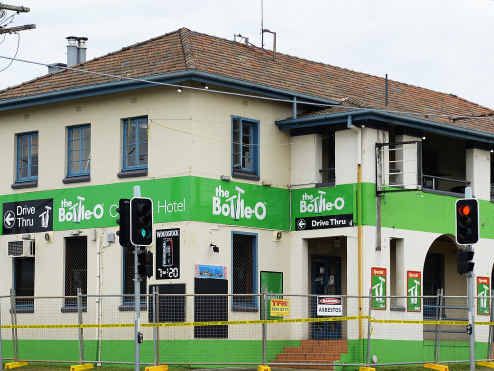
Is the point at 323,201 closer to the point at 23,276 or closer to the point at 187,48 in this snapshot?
the point at 187,48

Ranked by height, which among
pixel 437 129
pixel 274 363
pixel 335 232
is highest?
pixel 437 129

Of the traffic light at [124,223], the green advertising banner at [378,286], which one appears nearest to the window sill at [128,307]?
the green advertising banner at [378,286]

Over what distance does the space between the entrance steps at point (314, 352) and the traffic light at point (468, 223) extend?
17.9 feet

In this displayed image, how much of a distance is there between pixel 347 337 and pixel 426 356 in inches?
107

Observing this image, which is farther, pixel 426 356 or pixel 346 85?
pixel 346 85

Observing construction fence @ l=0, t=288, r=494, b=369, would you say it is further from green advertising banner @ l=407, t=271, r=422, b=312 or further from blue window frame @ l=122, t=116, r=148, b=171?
blue window frame @ l=122, t=116, r=148, b=171

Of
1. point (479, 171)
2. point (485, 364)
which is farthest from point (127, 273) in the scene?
point (479, 171)

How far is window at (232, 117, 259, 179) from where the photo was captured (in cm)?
3484

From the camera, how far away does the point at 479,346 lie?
123ft

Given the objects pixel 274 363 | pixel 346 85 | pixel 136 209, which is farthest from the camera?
pixel 346 85

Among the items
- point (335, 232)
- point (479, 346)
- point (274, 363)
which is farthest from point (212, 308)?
point (479, 346)

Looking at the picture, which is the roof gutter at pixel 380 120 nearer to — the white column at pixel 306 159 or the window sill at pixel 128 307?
the white column at pixel 306 159

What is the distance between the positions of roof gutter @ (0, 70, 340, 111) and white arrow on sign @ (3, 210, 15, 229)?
9.59 ft

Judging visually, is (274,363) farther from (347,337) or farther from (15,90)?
(15,90)
